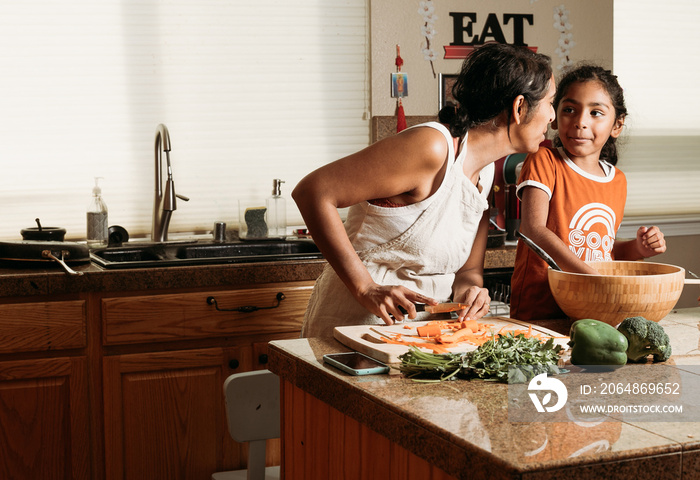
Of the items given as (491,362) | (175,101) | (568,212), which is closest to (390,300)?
(491,362)

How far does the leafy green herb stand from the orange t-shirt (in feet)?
2.31

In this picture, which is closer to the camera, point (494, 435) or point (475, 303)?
point (494, 435)

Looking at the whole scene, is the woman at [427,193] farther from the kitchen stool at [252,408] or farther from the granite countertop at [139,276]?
the granite countertop at [139,276]

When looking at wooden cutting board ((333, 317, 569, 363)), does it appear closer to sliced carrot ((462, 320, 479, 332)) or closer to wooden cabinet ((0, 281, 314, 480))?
sliced carrot ((462, 320, 479, 332))

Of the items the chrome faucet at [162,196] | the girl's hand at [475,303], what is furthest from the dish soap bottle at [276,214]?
the girl's hand at [475,303]

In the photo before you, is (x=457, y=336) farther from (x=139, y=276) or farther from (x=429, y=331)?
(x=139, y=276)

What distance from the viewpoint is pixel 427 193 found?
1498mm

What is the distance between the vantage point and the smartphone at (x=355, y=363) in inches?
41.3

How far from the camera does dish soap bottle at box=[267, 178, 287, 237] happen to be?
2836mm

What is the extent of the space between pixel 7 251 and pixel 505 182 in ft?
5.90

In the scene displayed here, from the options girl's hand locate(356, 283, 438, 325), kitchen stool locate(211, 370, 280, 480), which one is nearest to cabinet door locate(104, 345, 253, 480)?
kitchen stool locate(211, 370, 280, 480)

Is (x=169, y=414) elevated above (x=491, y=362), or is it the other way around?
(x=491, y=362)

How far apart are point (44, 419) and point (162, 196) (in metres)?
0.88

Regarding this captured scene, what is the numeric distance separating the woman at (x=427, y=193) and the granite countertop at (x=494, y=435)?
0.35m
